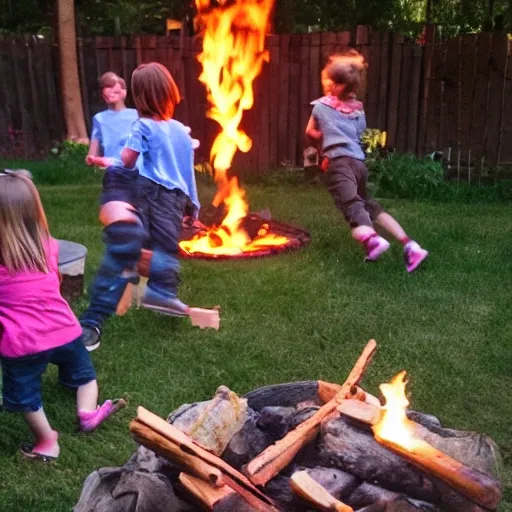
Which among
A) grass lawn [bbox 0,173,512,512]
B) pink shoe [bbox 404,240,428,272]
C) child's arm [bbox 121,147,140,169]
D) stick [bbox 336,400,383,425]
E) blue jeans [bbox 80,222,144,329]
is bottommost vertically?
grass lawn [bbox 0,173,512,512]

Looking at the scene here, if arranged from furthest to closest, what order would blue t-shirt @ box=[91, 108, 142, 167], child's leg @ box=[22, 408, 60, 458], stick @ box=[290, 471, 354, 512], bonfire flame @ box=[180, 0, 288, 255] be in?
bonfire flame @ box=[180, 0, 288, 255]
blue t-shirt @ box=[91, 108, 142, 167]
child's leg @ box=[22, 408, 60, 458]
stick @ box=[290, 471, 354, 512]

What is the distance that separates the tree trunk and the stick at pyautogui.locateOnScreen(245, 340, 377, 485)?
908cm

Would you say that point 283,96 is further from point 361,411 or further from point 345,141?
point 361,411

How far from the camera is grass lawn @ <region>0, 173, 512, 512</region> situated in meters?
3.55

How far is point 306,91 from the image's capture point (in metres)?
10.3

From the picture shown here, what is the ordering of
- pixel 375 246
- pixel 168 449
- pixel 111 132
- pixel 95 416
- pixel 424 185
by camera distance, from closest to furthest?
1. pixel 168 449
2. pixel 95 416
3. pixel 375 246
4. pixel 111 132
5. pixel 424 185

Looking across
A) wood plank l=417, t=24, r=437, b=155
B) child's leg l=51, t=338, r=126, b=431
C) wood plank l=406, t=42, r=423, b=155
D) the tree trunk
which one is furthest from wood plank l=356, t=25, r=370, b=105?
child's leg l=51, t=338, r=126, b=431

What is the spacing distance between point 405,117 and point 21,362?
8.08 metres

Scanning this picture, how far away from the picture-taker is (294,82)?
10.3 metres

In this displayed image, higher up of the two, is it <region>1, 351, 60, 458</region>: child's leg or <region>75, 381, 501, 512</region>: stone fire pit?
<region>75, 381, 501, 512</region>: stone fire pit

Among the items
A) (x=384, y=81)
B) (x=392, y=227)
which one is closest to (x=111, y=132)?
(x=392, y=227)

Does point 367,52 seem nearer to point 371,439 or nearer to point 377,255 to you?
point 377,255

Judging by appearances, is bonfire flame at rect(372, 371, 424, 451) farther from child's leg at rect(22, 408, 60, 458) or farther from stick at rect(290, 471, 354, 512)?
child's leg at rect(22, 408, 60, 458)

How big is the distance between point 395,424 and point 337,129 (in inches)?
168
